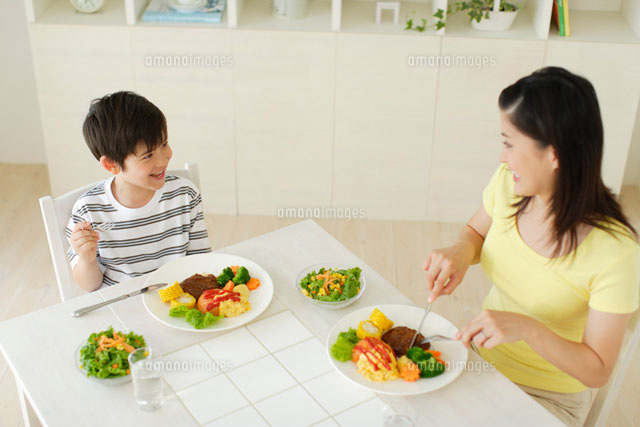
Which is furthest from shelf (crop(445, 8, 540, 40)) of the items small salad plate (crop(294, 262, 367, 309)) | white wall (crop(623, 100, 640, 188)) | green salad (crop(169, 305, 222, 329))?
green salad (crop(169, 305, 222, 329))

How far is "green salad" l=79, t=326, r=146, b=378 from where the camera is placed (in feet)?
4.45

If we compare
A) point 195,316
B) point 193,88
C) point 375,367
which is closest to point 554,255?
point 375,367

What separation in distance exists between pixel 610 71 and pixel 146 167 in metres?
1.95

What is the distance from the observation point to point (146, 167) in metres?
1.80

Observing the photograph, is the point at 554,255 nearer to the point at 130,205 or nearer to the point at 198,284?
the point at 198,284

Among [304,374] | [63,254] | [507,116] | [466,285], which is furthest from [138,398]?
[466,285]

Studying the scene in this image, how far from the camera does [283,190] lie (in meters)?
3.20

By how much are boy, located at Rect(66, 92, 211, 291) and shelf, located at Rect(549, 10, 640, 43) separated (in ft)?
5.61

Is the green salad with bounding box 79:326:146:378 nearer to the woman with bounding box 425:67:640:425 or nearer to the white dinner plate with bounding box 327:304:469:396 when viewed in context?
the white dinner plate with bounding box 327:304:469:396

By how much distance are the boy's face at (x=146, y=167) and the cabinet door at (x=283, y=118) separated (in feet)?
3.85

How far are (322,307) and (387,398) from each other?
0.30 metres

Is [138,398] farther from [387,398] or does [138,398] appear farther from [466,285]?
[466,285]

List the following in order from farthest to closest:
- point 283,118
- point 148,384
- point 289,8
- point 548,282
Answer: point 283,118
point 289,8
point 548,282
point 148,384

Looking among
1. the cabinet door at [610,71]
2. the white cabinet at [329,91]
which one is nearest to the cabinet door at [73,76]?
the white cabinet at [329,91]
